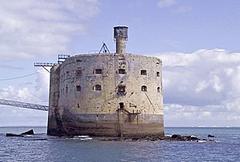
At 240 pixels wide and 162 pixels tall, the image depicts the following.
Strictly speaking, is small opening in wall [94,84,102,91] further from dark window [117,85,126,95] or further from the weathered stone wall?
dark window [117,85,126,95]

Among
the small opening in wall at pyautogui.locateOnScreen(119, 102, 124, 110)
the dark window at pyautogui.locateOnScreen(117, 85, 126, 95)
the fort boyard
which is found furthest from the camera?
the dark window at pyautogui.locateOnScreen(117, 85, 126, 95)

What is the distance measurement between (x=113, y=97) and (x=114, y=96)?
138mm

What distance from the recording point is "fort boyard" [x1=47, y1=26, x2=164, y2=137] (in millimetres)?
49594

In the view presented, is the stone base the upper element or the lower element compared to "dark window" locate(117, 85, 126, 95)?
lower

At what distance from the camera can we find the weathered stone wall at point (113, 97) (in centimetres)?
4959

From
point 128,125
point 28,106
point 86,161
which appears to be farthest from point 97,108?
point 28,106

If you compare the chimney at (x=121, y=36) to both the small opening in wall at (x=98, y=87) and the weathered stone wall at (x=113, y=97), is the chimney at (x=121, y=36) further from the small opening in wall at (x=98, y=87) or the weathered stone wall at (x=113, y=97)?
the small opening in wall at (x=98, y=87)

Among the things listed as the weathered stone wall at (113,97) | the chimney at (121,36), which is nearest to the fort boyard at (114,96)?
the weathered stone wall at (113,97)

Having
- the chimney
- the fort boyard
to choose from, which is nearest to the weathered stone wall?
the fort boyard

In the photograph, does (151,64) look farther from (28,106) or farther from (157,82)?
(28,106)

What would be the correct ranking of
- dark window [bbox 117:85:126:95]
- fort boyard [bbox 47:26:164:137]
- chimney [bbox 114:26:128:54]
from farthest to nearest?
1. chimney [bbox 114:26:128:54]
2. dark window [bbox 117:85:126:95]
3. fort boyard [bbox 47:26:164:137]

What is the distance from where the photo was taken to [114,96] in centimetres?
5000

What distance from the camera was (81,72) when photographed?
168 ft

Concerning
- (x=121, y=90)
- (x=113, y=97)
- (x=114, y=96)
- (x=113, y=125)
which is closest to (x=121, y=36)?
(x=121, y=90)
